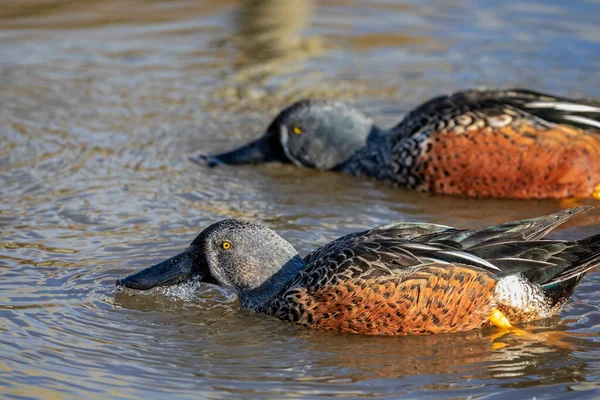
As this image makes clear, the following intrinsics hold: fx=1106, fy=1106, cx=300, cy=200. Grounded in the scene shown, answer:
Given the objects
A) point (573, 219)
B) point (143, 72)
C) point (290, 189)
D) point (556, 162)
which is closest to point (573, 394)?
point (573, 219)

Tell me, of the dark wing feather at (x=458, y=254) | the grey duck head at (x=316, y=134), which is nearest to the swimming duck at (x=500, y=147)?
the grey duck head at (x=316, y=134)

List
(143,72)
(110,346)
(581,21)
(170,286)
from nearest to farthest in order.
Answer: (110,346), (170,286), (143,72), (581,21)

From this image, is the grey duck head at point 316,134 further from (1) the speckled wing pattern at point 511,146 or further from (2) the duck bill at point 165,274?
(2) the duck bill at point 165,274

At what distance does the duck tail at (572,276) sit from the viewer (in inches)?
232

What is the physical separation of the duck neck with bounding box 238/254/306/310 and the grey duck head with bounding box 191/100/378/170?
3230 millimetres

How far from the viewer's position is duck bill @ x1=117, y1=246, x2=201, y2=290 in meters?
6.34

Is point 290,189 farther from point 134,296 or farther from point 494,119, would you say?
point 134,296

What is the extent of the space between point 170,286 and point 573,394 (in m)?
2.46

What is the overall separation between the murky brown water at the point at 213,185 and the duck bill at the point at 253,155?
0.13 meters

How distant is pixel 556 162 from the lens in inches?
328

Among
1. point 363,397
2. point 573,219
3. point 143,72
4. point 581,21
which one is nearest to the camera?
point 363,397

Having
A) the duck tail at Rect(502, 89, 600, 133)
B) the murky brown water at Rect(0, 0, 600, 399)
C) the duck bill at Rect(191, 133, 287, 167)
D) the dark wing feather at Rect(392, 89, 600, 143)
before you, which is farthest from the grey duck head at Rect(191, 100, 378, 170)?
the duck tail at Rect(502, 89, 600, 133)

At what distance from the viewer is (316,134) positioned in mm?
9602

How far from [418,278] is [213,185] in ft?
10.6
